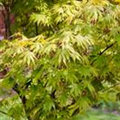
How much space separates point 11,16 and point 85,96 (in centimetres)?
96

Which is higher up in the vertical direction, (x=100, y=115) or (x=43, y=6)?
(x=43, y=6)

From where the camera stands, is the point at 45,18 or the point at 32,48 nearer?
the point at 32,48

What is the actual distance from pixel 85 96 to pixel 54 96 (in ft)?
0.62

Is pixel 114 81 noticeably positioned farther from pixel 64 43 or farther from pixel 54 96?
pixel 64 43

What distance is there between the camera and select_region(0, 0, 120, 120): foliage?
1.87 metres

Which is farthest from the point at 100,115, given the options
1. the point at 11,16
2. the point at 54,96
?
the point at 54,96

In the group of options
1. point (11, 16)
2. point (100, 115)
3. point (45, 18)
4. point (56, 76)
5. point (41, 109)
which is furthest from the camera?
point (100, 115)

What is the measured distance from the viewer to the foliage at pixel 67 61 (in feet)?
6.13

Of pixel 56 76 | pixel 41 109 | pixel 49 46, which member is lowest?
pixel 41 109

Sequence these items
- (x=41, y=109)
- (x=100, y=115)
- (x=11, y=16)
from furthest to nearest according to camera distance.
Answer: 1. (x=100, y=115)
2. (x=11, y=16)
3. (x=41, y=109)

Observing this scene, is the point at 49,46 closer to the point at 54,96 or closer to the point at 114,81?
the point at 54,96

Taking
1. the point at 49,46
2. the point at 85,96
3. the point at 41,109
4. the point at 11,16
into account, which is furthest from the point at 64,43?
the point at 11,16

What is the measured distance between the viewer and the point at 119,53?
6.60 ft

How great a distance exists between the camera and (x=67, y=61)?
6.07 ft
